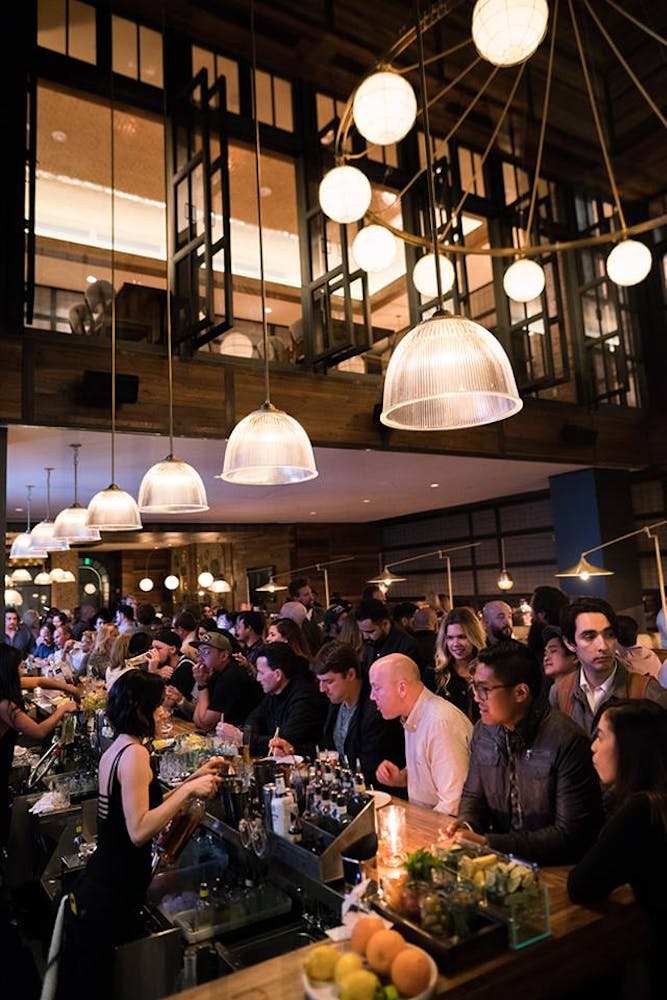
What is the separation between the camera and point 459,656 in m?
4.17

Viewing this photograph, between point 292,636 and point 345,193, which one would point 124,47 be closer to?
point 345,193

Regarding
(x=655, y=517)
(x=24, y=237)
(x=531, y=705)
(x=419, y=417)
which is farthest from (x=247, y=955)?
(x=655, y=517)

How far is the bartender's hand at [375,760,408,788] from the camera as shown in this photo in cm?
313

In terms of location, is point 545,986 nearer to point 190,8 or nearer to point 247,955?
point 247,955

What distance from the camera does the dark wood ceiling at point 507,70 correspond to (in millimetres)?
6707

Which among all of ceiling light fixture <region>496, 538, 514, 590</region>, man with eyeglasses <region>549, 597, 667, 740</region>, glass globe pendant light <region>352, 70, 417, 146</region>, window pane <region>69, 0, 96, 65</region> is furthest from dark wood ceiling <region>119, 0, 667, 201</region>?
ceiling light fixture <region>496, 538, 514, 590</region>

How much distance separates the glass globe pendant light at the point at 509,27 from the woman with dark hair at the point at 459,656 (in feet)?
9.38

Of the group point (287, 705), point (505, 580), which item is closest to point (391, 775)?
point (287, 705)

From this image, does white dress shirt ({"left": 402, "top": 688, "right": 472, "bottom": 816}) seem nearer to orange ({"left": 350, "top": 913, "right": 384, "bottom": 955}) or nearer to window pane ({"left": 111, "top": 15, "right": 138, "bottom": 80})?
orange ({"left": 350, "top": 913, "right": 384, "bottom": 955})

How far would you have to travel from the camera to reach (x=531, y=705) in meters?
2.37

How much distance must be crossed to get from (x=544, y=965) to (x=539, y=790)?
2.04 ft

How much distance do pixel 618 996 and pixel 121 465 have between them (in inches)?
252

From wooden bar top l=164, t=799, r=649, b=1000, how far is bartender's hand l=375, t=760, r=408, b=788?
1175 millimetres

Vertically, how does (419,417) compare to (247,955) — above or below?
above
